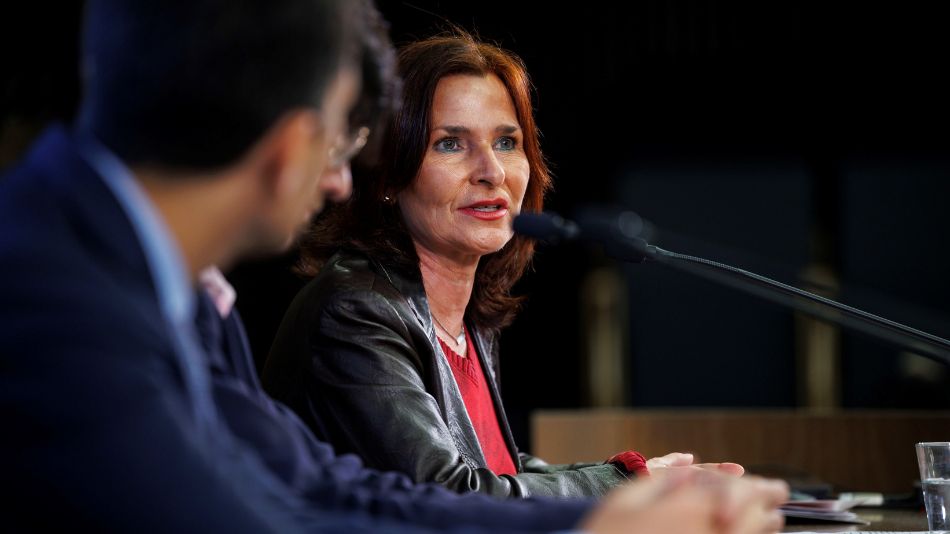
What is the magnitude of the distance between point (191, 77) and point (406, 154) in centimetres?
118

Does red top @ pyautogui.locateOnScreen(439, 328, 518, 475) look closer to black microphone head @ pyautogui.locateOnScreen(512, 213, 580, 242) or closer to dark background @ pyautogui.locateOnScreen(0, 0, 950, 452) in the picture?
black microphone head @ pyautogui.locateOnScreen(512, 213, 580, 242)

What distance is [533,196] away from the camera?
2.27m

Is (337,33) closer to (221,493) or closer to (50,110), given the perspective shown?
(221,493)

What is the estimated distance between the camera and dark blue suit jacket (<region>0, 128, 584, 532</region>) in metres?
0.67

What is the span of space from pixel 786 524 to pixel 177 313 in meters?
1.22

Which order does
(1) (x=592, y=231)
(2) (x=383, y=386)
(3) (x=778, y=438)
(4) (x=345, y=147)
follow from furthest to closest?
(3) (x=778, y=438)
(2) (x=383, y=386)
(1) (x=592, y=231)
(4) (x=345, y=147)

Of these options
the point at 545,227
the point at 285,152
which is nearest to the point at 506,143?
the point at 545,227

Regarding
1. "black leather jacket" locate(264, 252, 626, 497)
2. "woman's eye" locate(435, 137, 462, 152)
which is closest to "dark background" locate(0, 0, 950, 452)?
"woman's eye" locate(435, 137, 462, 152)

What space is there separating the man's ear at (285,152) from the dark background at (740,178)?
5072 mm

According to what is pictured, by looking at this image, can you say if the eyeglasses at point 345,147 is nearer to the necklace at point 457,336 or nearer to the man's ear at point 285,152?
the man's ear at point 285,152

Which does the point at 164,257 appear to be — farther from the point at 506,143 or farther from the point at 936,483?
the point at 506,143

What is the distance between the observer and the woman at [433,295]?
1642 millimetres

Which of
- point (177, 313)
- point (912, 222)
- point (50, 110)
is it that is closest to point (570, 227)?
point (177, 313)

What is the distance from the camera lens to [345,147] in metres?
1.05
